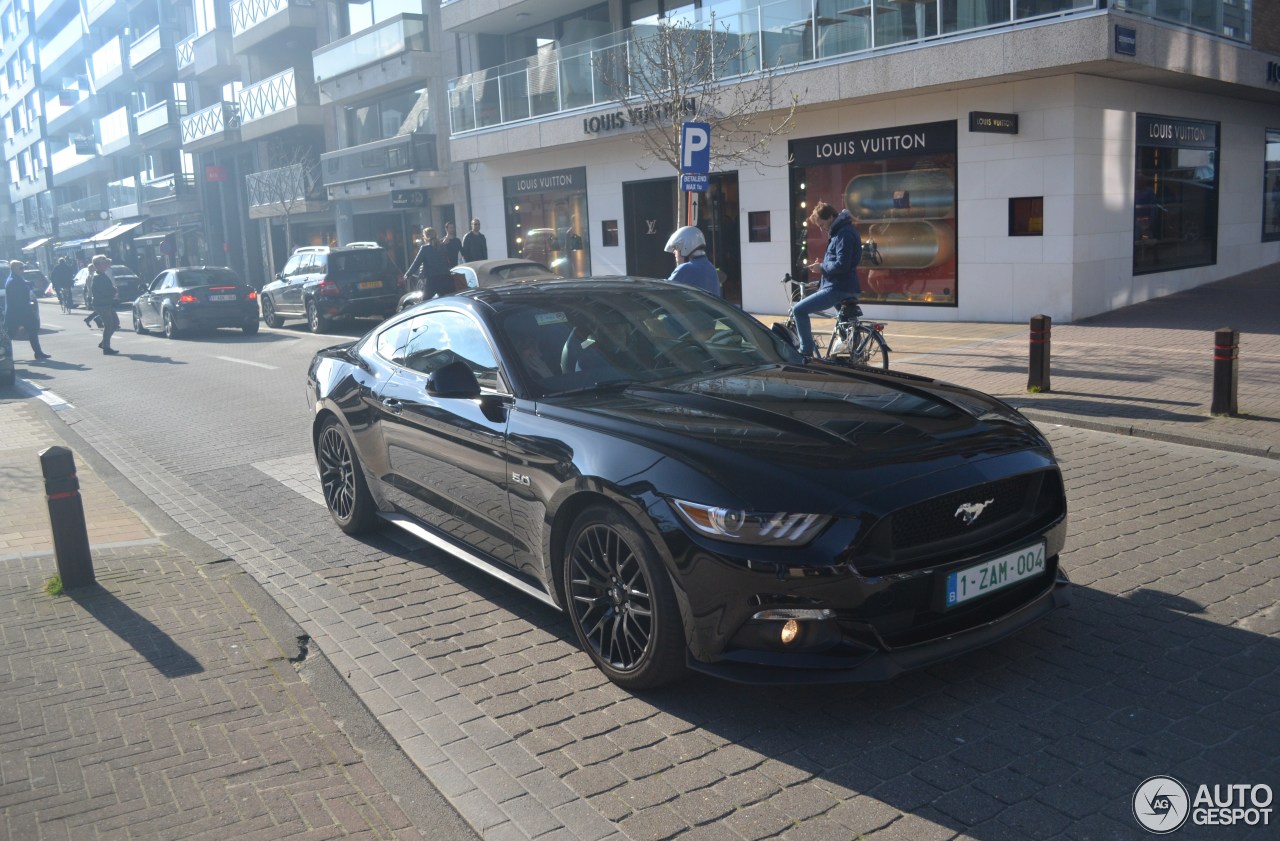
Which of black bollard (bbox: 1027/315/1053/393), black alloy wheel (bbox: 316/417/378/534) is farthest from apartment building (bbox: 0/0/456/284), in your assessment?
black alloy wheel (bbox: 316/417/378/534)

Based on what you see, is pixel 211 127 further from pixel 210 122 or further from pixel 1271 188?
pixel 1271 188

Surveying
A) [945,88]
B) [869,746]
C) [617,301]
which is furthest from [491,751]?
[945,88]

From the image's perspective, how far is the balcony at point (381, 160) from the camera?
3158cm

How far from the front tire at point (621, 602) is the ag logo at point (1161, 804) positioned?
159cm

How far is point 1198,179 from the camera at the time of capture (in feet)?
66.2

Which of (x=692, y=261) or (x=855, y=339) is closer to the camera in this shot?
(x=692, y=261)

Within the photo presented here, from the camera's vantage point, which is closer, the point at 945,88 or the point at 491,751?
the point at 491,751

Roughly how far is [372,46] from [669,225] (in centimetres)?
1439

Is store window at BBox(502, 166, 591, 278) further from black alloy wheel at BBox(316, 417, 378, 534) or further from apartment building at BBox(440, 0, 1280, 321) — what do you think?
black alloy wheel at BBox(316, 417, 378, 534)

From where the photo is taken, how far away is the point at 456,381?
16.9 ft

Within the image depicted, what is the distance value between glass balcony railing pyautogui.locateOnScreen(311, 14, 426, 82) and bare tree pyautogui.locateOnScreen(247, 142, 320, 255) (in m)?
3.69

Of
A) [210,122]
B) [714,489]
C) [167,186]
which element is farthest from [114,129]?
[714,489]

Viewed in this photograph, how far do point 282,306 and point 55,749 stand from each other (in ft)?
71.5

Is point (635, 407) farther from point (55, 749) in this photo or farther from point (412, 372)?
point (55, 749)
